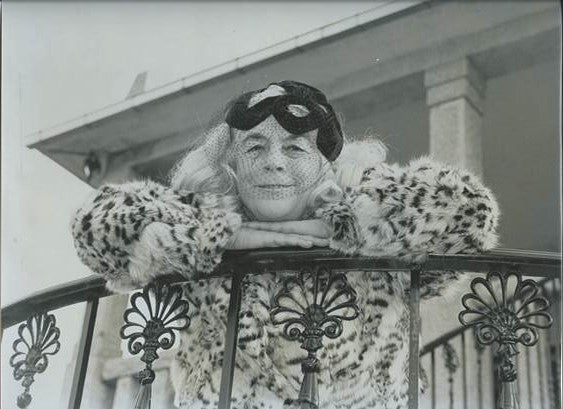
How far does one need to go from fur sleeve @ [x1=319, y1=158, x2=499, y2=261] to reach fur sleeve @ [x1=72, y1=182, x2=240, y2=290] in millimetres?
299

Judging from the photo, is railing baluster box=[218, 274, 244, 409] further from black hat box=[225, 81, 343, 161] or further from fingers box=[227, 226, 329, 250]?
black hat box=[225, 81, 343, 161]

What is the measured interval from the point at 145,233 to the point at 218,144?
482mm

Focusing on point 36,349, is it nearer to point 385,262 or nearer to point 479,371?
point 385,262

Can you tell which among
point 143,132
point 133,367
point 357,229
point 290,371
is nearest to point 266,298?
point 290,371

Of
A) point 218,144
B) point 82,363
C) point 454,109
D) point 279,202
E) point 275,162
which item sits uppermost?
point 454,109

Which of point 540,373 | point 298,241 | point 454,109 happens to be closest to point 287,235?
point 298,241

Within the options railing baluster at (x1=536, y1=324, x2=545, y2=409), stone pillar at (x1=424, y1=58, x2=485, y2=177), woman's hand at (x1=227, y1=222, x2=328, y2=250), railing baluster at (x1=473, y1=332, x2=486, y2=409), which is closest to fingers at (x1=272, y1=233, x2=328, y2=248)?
woman's hand at (x1=227, y1=222, x2=328, y2=250)

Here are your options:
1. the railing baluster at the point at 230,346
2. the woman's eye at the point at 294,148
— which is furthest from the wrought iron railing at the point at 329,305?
the woman's eye at the point at 294,148

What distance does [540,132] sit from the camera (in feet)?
8.86

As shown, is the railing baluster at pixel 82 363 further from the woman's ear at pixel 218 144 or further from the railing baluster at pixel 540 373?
the railing baluster at pixel 540 373

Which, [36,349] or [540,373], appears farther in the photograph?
[540,373]

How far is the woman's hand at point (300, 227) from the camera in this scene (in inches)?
Result: 83.7

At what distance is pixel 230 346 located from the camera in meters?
1.90

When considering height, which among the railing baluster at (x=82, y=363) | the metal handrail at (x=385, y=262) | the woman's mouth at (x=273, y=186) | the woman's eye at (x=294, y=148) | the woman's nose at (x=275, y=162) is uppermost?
the woman's eye at (x=294, y=148)
